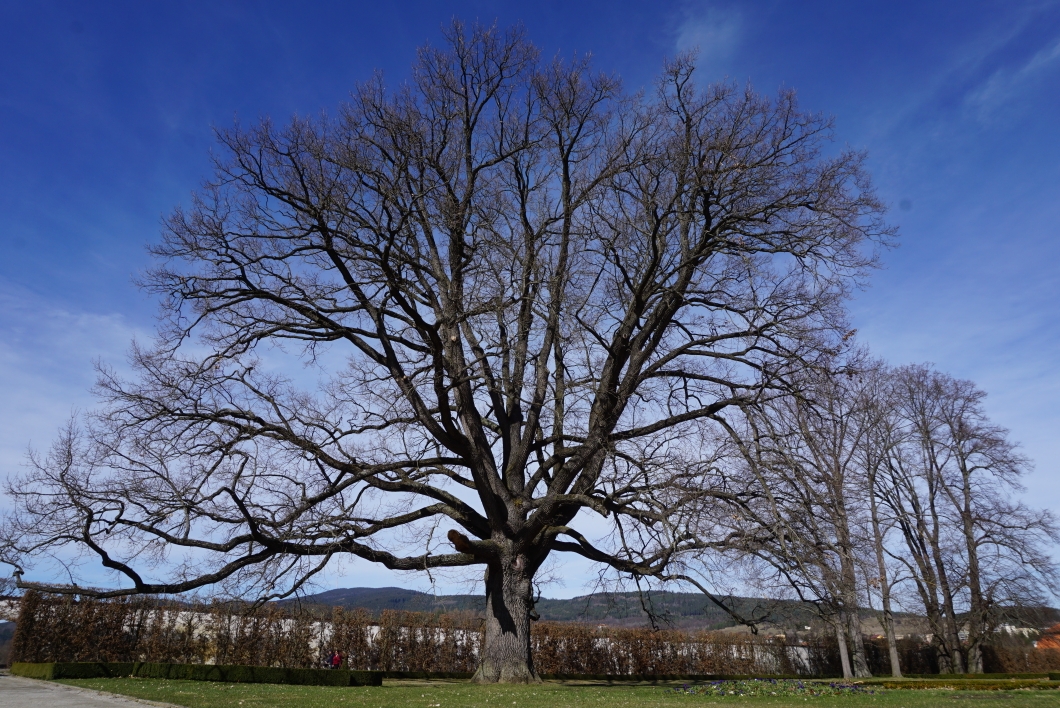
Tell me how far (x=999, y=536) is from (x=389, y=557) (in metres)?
27.0

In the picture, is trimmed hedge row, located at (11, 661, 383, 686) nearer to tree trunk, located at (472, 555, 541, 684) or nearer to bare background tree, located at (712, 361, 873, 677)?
tree trunk, located at (472, 555, 541, 684)

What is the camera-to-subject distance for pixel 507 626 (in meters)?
14.5

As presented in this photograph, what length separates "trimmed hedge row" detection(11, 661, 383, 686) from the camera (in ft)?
46.5

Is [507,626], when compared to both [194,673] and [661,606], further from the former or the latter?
[194,673]

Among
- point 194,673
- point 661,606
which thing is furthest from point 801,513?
point 194,673

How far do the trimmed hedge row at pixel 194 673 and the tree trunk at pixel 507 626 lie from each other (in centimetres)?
369

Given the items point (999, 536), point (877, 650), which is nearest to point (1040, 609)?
point (999, 536)

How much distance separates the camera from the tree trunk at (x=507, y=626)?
1408cm

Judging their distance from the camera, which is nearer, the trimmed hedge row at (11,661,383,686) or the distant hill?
the distant hill

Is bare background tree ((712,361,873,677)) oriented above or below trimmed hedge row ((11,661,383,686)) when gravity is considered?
above

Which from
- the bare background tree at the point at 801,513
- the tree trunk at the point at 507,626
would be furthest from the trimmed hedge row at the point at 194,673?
the bare background tree at the point at 801,513

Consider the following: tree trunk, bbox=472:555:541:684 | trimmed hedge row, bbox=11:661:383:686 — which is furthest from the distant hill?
trimmed hedge row, bbox=11:661:383:686

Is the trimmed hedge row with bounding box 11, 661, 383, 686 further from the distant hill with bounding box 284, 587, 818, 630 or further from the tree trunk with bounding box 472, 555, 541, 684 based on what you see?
the tree trunk with bounding box 472, 555, 541, 684

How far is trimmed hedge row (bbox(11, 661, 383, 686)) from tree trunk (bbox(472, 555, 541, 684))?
3692mm
